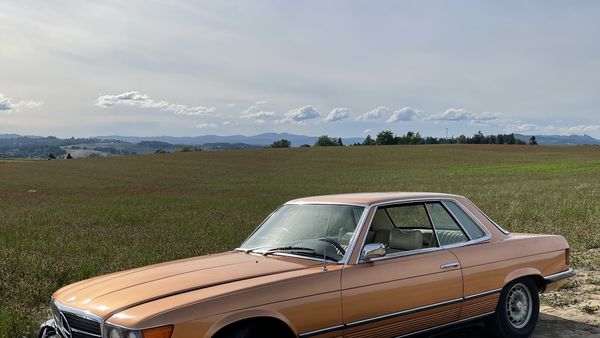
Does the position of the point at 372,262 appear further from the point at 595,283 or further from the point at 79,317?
the point at 595,283

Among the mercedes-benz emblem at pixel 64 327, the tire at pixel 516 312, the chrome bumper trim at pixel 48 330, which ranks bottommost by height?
the tire at pixel 516 312

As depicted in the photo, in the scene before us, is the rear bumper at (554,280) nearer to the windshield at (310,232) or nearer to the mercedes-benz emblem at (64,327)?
the windshield at (310,232)

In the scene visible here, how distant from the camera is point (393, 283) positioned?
4.14 m

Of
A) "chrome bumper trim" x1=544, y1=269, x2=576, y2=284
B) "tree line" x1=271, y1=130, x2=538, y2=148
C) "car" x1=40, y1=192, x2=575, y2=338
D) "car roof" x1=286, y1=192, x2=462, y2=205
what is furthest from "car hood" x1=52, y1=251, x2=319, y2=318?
"tree line" x1=271, y1=130, x2=538, y2=148

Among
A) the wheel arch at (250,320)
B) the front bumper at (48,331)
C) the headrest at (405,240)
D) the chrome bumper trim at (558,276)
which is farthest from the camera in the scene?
the chrome bumper trim at (558,276)

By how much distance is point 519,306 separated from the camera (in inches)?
202

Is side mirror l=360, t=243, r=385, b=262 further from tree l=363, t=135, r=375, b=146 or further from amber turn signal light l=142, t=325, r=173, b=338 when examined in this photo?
tree l=363, t=135, r=375, b=146

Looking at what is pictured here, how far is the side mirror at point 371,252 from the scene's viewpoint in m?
4.02

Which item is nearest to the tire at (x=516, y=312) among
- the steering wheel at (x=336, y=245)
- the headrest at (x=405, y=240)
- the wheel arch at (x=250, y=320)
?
the headrest at (x=405, y=240)

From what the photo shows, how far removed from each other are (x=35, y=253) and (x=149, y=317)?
698 cm

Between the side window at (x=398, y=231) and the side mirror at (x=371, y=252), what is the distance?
490 mm

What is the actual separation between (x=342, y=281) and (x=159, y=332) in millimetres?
1333

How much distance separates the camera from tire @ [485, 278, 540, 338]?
4.94 m

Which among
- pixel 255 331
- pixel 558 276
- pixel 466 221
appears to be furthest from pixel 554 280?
pixel 255 331
